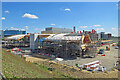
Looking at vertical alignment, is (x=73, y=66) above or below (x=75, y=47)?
below

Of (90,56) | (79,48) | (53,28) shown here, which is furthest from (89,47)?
(53,28)

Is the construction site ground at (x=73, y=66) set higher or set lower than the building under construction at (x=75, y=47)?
lower

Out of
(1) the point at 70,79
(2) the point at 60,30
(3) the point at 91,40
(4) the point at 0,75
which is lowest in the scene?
(1) the point at 70,79

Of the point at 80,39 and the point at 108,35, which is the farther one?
the point at 108,35

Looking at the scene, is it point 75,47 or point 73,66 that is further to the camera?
point 75,47

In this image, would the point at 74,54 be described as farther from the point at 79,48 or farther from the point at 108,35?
the point at 108,35

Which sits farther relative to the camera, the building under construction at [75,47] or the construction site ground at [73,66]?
the building under construction at [75,47]

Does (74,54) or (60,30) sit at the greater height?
(60,30)

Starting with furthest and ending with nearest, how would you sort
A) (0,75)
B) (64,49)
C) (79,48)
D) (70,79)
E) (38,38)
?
(38,38) < (64,49) < (79,48) < (70,79) < (0,75)

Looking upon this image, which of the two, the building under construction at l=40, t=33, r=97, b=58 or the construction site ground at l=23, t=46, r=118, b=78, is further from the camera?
the building under construction at l=40, t=33, r=97, b=58

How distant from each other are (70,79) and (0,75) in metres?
9.70

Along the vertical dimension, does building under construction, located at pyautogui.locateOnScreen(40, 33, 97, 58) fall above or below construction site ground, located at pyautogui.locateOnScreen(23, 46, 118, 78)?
above

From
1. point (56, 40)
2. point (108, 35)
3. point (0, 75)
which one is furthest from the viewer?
point (108, 35)

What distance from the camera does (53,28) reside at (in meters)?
74.8
